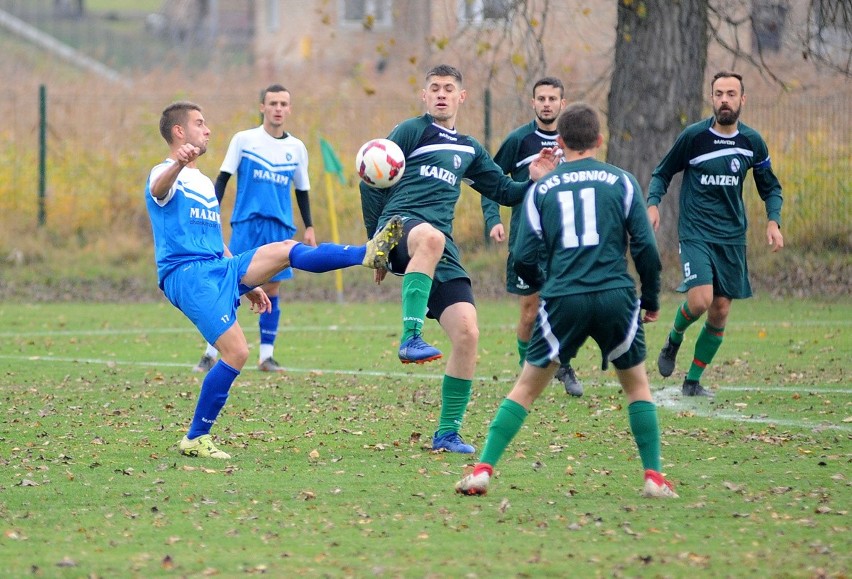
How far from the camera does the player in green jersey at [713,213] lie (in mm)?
8828

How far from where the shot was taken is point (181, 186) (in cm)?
711

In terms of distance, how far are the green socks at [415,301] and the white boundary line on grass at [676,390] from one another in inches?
96.0

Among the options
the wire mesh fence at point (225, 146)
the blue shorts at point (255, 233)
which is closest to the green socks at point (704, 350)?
the blue shorts at point (255, 233)

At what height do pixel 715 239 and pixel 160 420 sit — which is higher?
pixel 715 239

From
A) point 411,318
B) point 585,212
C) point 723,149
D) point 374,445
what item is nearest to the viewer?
point 585,212

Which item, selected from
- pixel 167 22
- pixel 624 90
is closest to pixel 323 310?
pixel 624 90

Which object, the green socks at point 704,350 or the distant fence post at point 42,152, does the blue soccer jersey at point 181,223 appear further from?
the distant fence post at point 42,152

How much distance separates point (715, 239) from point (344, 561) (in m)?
5.04

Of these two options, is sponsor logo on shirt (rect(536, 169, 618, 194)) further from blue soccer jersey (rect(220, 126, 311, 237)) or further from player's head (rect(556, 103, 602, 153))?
blue soccer jersey (rect(220, 126, 311, 237))

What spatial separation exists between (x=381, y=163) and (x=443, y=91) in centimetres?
60

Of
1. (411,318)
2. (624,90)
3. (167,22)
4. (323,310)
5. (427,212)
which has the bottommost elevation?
(323,310)

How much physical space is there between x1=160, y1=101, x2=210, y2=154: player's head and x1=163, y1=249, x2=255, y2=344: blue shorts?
2.45 feet

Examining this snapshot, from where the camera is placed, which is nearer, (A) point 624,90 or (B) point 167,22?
(A) point 624,90

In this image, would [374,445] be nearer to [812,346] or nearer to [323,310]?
[812,346]
